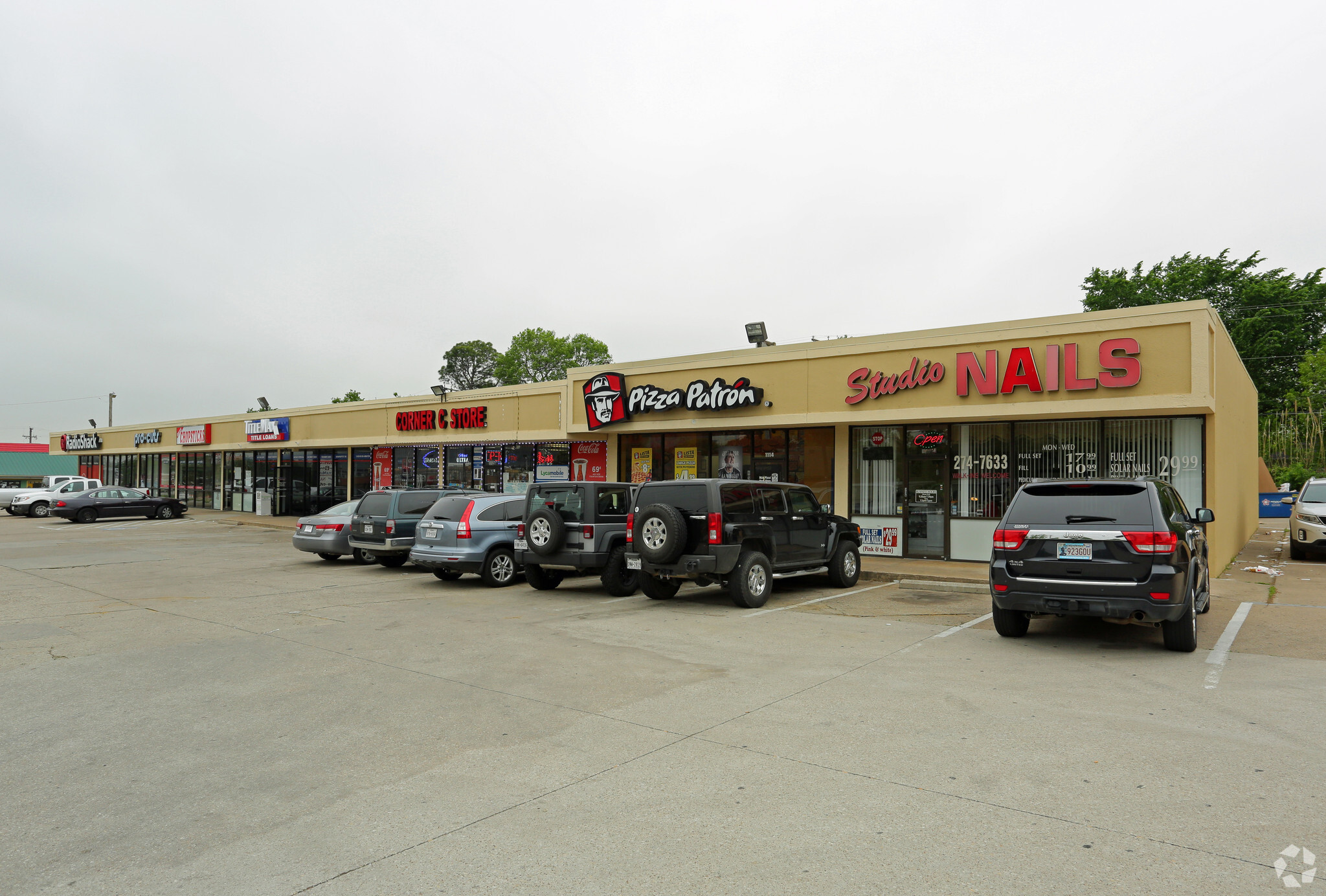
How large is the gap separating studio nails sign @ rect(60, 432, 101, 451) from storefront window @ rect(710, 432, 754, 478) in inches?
1744

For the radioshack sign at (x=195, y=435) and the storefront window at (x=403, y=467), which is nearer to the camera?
the storefront window at (x=403, y=467)

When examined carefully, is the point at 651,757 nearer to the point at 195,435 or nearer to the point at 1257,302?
the point at 195,435

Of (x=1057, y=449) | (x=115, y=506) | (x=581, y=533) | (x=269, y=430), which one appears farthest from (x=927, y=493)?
(x=115, y=506)

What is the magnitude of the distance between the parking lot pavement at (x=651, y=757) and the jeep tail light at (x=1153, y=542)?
1050mm

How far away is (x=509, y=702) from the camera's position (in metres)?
6.36

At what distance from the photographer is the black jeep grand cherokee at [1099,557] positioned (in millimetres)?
7879

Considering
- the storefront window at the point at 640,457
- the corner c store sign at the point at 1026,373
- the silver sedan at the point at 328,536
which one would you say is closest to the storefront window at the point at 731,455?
the storefront window at the point at 640,457

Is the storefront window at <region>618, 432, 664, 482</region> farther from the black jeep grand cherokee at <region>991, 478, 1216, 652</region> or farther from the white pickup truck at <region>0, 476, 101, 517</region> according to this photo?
the white pickup truck at <region>0, 476, 101, 517</region>

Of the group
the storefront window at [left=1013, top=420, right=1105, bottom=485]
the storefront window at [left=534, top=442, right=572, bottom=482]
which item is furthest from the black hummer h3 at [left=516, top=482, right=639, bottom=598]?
the storefront window at [left=534, top=442, right=572, bottom=482]

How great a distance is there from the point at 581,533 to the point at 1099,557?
7176mm

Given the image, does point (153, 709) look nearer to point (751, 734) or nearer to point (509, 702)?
point (509, 702)

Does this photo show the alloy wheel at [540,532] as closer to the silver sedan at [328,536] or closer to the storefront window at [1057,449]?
the silver sedan at [328,536]

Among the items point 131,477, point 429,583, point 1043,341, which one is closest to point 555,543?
point 429,583

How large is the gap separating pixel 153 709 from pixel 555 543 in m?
6.78
